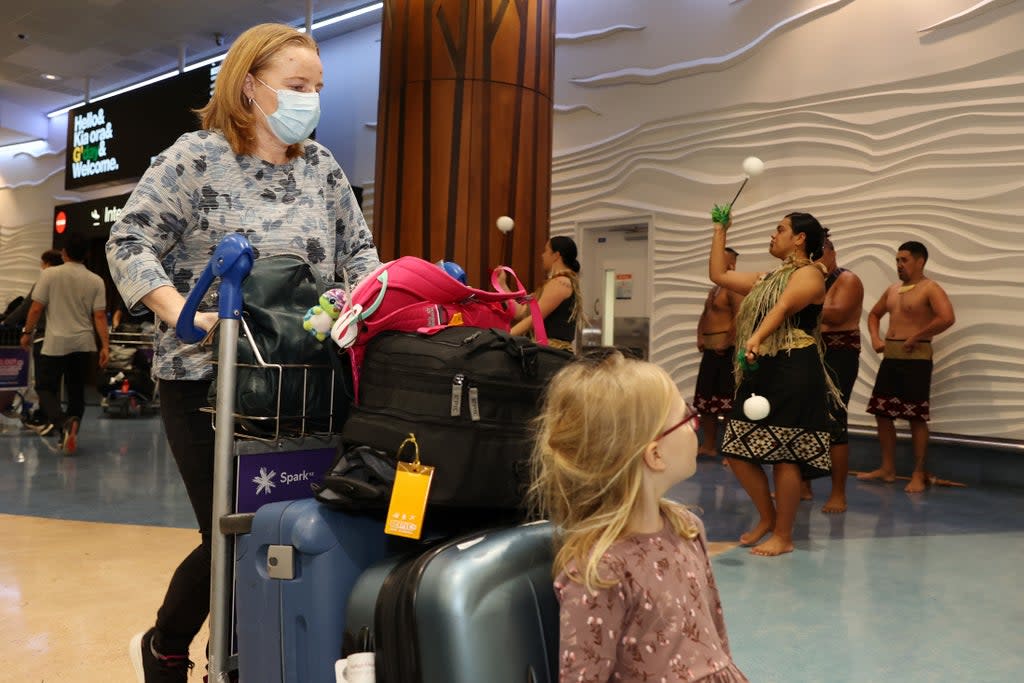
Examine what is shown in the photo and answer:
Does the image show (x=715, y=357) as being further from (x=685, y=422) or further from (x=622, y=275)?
(x=685, y=422)

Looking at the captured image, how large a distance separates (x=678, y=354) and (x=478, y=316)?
21.7 ft

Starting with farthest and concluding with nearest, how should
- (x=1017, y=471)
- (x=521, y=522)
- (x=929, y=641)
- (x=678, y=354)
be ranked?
(x=678, y=354), (x=1017, y=471), (x=929, y=641), (x=521, y=522)

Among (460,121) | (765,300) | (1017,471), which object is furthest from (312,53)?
(1017,471)

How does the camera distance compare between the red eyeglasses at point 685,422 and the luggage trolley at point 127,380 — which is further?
the luggage trolley at point 127,380

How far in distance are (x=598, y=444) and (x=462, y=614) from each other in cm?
30

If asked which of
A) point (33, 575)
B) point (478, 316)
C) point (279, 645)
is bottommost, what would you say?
point (33, 575)

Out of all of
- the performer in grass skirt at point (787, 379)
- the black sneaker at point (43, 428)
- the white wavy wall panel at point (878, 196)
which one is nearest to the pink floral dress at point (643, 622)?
the performer in grass skirt at point (787, 379)

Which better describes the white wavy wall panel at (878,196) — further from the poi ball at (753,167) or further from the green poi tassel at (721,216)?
the green poi tassel at (721,216)

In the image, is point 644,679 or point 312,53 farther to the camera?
point 312,53

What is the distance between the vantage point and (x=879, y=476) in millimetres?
6191

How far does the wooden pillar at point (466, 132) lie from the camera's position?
16.4 ft

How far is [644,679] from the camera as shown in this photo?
3.81 feet

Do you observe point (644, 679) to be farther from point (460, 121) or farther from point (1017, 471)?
point (1017, 471)

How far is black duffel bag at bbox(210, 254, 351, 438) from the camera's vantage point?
1336 mm
